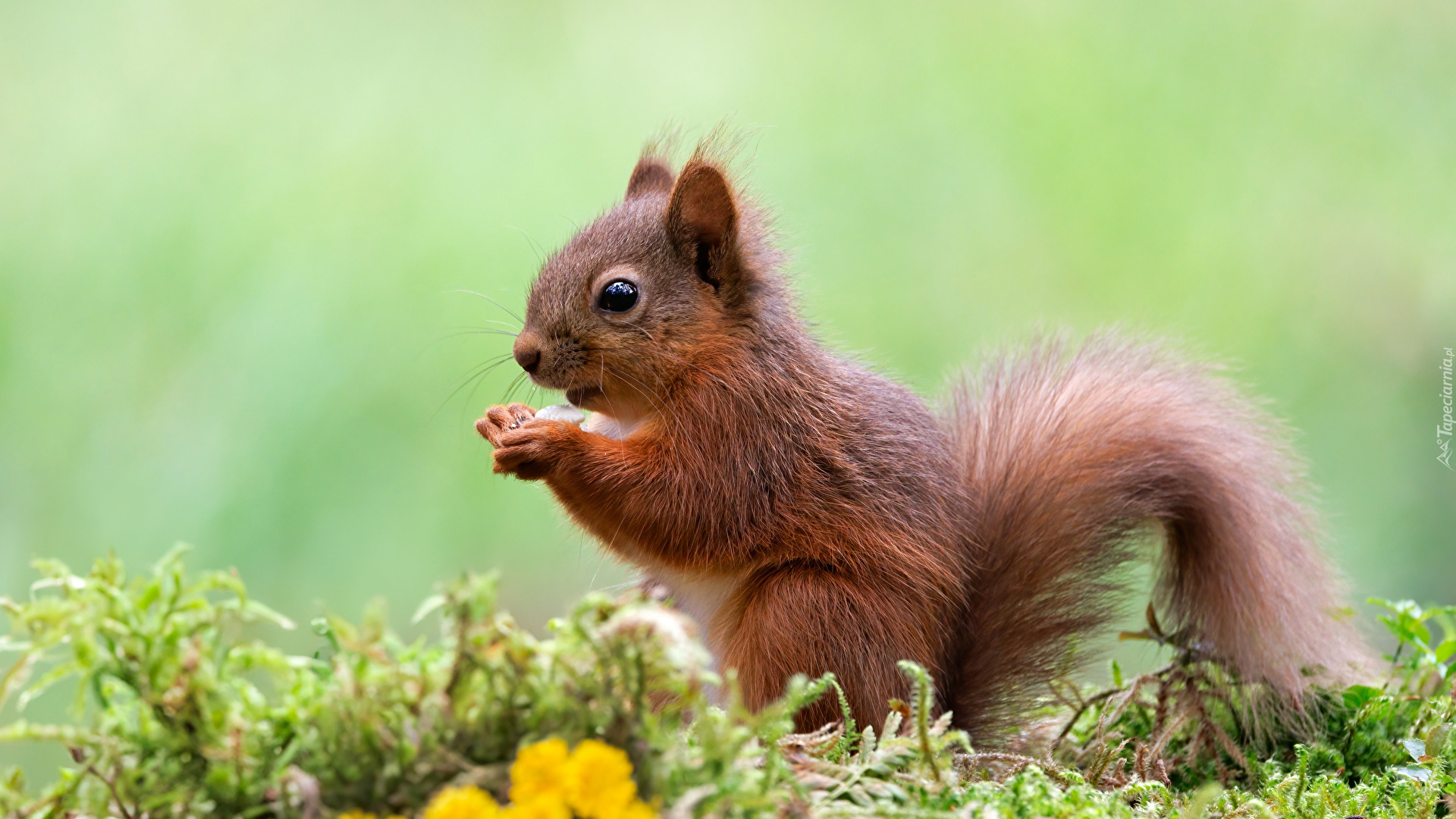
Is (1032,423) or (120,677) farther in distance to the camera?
(1032,423)

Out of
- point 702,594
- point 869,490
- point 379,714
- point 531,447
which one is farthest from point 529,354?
point 379,714

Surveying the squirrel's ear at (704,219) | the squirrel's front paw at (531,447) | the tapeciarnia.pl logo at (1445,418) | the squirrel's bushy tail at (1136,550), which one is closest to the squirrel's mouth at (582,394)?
the squirrel's front paw at (531,447)

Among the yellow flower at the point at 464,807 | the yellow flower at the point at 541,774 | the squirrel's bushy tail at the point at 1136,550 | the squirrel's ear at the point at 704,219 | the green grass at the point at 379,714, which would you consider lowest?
the yellow flower at the point at 464,807

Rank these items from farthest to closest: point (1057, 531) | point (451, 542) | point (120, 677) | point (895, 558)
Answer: point (451, 542)
point (1057, 531)
point (895, 558)
point (120, 677)

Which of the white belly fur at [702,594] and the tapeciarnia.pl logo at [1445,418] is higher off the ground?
the tapeciarnia.pl logo at [1445,418]

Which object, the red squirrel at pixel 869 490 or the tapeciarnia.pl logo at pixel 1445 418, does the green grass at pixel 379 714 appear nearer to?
the red squirrel at pixel 869 490

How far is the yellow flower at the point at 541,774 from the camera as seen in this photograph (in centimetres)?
75

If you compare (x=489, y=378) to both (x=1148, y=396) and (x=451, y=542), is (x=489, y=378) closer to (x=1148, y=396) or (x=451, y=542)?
(x=451, y=542)

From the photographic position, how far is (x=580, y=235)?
1.97 m

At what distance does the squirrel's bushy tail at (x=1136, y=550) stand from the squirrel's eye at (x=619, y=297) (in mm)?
612

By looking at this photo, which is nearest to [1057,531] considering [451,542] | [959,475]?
[959,475]

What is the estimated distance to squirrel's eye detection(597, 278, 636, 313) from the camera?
71.4 inches

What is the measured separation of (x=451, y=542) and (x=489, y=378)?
1.71 feet

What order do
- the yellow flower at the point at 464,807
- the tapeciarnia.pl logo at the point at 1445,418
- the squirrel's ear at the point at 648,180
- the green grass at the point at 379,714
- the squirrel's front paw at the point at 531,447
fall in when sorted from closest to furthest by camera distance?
the yellow flower at the point at 464,807, the green grass at the point at 379,714, the squirrel's front paw at the point at 531,447, the squirrel's ear at the point at 648,180, the tapeciarnia.pl logo at the point at 1445,418
